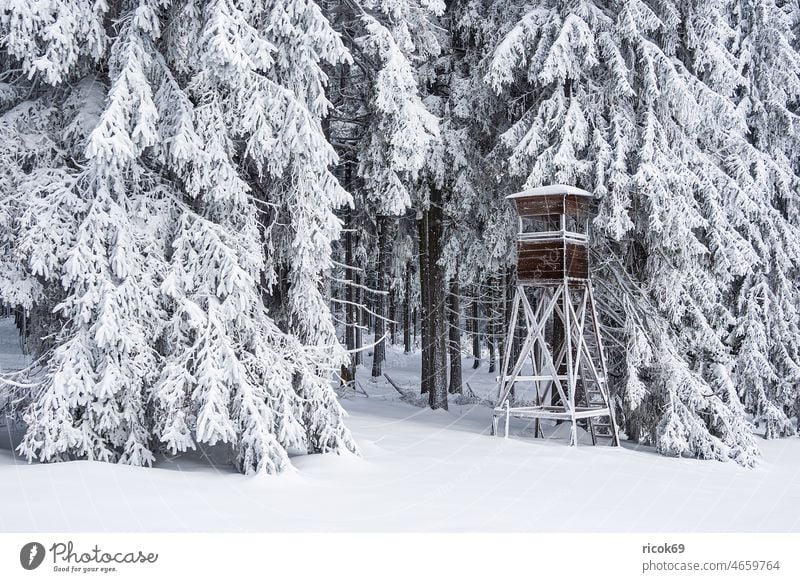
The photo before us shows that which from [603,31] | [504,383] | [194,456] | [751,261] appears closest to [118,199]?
[194,456]

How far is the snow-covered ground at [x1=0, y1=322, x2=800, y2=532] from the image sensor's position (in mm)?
7391

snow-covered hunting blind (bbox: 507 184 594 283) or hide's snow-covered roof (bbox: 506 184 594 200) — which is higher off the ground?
hide's snow-covered roof (bbox: 506 184 594 200)

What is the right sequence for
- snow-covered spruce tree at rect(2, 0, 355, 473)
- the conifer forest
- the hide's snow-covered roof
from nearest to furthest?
snow-covered spruce tree at rect(2, 0, 355, 473) < the conifer forest < the hide's snow-covered roof

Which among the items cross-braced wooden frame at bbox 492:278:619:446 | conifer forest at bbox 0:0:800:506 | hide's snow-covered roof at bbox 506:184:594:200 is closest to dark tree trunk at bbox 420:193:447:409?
conifer forest at bbox 0:0:800:506

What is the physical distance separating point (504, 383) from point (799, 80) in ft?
29.3

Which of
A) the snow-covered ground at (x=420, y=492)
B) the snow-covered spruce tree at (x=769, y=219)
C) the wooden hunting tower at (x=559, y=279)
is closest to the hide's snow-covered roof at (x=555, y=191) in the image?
the wooden hunting tower at (x=559, y=279)

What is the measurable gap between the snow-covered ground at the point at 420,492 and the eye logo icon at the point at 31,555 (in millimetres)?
1802

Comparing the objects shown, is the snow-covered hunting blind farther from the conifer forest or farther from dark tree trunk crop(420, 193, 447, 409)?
dark tree trunk crop(420, 193, 447, 409)

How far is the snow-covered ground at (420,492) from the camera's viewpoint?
7391mm

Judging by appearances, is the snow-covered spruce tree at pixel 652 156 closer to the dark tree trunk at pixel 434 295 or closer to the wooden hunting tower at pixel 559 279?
the wooden hunting tower at pixel 559 279

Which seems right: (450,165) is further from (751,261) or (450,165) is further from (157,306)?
(157,306)

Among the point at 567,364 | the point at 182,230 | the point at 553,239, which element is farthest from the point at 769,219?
the point at 182,230

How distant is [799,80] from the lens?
53.3 feet

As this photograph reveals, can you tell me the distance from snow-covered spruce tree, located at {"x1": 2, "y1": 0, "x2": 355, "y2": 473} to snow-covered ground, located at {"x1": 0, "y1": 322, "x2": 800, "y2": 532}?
19.0 inches
